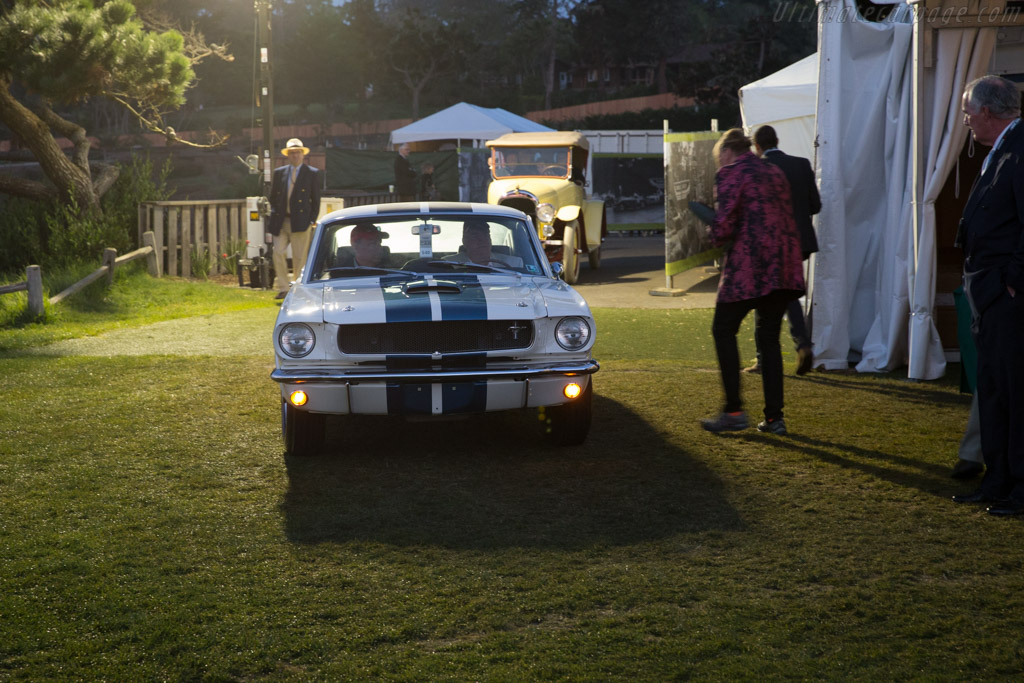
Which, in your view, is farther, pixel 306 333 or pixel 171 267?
pixel 171 267

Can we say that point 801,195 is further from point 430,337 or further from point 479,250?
point 430,337

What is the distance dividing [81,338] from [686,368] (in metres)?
6.18

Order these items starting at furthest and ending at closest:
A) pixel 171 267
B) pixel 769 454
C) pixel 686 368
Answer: pixel 171 267 → pixel 686 368 → pixel 769 454

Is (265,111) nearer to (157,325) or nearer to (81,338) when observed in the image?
(157,325)

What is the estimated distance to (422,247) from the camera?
6.62 meters

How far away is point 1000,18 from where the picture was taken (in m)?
7.45

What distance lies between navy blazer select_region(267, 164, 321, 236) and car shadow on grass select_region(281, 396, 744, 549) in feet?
24.0

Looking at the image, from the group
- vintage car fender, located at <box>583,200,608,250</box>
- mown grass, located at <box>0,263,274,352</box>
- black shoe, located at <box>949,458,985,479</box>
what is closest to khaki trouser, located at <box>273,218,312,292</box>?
mown grass, located at <box>0,263,274,352</box>

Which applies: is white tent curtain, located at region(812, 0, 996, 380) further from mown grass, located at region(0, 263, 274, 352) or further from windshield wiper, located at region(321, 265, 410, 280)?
mown grass, located at region(0, 263, 274, 352)

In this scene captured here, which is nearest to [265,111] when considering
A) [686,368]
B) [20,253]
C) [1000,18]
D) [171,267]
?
[171,267]

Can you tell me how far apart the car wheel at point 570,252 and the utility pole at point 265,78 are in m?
4.77

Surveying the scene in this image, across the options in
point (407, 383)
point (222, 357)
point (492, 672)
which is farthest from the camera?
point (222, 357)

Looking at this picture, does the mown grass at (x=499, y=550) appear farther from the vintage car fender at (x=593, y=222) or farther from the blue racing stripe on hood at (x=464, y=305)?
the vintage car fender at (x=593, y=222)

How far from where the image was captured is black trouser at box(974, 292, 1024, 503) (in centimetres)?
467
